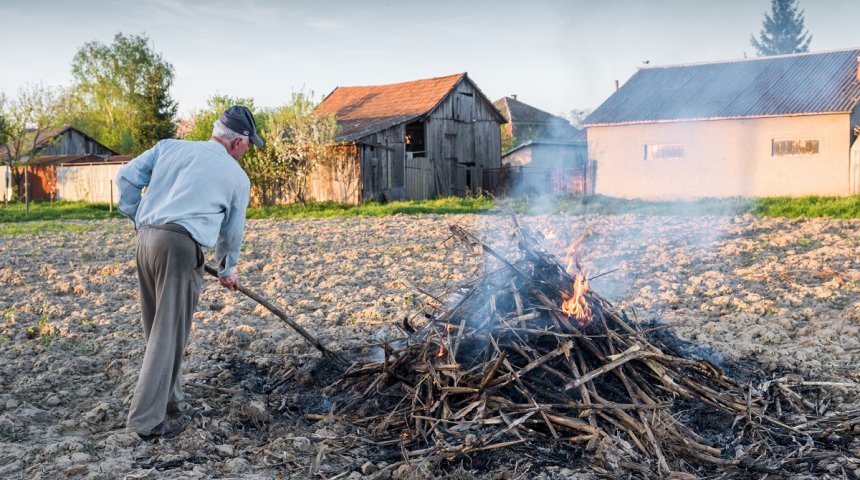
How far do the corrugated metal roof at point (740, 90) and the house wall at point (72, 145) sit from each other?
3307 cm

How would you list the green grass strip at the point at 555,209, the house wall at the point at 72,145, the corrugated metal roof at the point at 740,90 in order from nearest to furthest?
the green grass strip at the point at 555,209
the corrugated metal roof at the point at 740,90
the house wall at the point at 72,145

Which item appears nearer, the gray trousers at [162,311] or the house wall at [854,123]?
the gray trousers at [162,311]

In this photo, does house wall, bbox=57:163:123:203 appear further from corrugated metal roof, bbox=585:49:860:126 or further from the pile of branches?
the pile of branches

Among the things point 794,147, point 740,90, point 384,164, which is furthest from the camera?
point 384,164

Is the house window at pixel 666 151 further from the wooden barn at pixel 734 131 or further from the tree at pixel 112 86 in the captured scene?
the tree at pixel 112 86

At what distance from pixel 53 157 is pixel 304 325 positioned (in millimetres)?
38858

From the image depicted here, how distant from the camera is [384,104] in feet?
→ 102

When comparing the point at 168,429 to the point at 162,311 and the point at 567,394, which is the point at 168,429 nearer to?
the point at 162,311

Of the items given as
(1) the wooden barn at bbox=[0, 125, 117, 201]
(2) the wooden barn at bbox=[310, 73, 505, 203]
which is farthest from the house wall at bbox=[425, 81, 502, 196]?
(1) the wooden barn at bbox=[0, 125, 117, 201]

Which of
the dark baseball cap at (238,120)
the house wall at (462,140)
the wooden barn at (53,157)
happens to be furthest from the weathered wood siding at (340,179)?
the dark baseball cap at (238,120)

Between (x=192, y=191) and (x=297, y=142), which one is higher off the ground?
(x=297, y=142)

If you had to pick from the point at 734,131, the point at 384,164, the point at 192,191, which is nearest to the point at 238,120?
the point at 192,191

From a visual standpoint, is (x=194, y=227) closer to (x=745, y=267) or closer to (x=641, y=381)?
(x=641, y=381)

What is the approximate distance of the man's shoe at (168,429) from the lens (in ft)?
15.2
